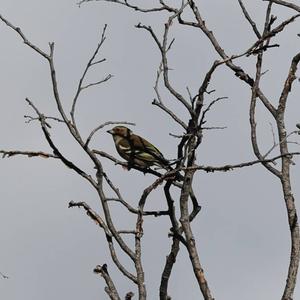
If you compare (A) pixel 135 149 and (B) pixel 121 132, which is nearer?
(A) pixel 135 149

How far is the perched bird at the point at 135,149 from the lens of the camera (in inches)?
A: 549

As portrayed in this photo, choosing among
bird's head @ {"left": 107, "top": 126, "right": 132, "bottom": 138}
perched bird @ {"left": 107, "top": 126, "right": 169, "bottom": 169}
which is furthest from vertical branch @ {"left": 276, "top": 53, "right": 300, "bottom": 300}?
bird's head @ {"left": 107, "top": 126, "right": 132, "bottom": 138}

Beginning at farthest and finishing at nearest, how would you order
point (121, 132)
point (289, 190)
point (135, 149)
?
point (121, 132)
point (135, 149)
point (289, 190)

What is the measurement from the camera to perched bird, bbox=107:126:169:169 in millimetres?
13938

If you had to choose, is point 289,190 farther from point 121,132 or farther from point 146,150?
point 121,132

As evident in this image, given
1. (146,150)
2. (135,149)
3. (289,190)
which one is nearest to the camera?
(289,190)

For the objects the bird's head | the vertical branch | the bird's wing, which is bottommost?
the vertical branch

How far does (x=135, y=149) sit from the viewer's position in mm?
15195

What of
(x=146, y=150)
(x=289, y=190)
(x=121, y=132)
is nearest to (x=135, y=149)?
(x=146, y=150)

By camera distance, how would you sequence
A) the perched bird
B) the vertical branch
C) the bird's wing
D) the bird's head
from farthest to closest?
the bird's head → the bird's wing → the perched bird → the vertical branch

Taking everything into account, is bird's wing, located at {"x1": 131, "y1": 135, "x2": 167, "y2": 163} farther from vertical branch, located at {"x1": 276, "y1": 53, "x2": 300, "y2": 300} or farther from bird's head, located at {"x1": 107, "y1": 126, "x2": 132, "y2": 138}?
vertical branch, located at {"x1": 276, "y1": 53, "x2": 300, "y2": 300}

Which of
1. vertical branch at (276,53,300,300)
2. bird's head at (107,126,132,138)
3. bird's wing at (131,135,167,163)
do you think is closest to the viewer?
vertical branch at (276,53,300,300)

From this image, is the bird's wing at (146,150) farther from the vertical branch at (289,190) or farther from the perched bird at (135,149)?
the vertical branch at (289,190)

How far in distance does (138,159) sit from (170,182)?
6.39 metres
